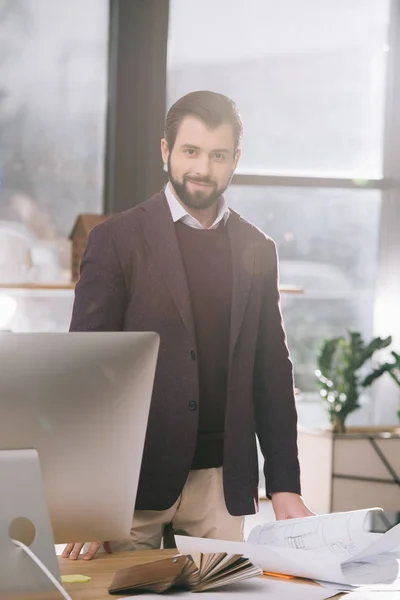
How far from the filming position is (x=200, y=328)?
2.09 metres

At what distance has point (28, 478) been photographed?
4.89 ft

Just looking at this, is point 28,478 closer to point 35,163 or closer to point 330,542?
point 330,542

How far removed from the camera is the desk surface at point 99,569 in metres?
1.58

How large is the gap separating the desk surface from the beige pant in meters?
0.19

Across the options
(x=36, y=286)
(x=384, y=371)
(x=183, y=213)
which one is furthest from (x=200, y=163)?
(x=384, y=371)

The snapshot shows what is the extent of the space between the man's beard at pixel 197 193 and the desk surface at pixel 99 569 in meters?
0.73

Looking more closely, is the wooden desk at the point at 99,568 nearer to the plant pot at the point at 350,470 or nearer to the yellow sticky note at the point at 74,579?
the yellow sticky note at the point at 74,579

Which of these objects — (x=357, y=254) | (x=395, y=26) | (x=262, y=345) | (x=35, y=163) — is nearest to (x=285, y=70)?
(x=395, y=26)

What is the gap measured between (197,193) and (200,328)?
28 centimetres

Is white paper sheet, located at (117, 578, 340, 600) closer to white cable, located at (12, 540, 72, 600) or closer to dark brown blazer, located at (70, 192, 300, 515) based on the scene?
white cable, located at (12, 540, 72, 600)

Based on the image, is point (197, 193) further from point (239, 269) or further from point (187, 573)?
point (187, 573)

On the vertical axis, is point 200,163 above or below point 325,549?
above

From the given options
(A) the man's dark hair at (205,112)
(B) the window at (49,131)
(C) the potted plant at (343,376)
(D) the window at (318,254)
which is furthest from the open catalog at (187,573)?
(D) the window at (318,254)

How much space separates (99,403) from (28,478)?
154 mm
